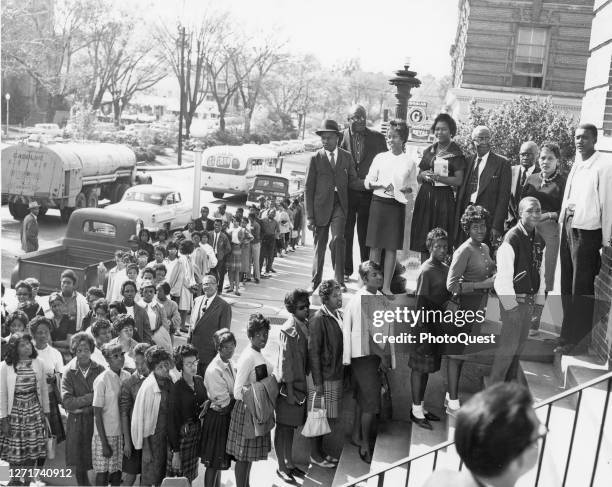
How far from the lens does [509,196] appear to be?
7.70 meters

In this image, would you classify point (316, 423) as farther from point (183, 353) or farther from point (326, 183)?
→ point (326, 183)

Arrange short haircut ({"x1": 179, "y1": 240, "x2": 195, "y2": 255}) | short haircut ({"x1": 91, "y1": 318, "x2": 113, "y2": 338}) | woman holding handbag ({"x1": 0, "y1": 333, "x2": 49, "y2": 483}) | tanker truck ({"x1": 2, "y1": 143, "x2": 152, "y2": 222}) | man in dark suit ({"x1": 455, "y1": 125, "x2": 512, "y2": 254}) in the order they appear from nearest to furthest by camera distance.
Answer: woman holding handbag ({"x1": 0, "y1": 333, "x2": 49, "y2": 483}) < short haircut ({"x1": 91, "y1": 318, "x2": 113, "y2": 338}) < man in dark suit ({"x1": 455, "y1": 125, "x2": 512, "y2": 254}) < short haircut ({"x1": 179, "y1": 240, "x2": 195, "y2": 255}) < tanker truck ({"x1": 2, "y1": 143, "x2": 152, "y2": 222})

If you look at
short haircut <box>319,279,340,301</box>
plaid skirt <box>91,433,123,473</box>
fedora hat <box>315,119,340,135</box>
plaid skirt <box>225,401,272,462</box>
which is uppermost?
fedora hat <box>315,119,340,135</box>

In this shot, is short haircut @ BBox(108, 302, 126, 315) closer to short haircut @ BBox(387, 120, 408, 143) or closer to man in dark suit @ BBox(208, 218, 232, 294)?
short haircut @ BBox(387, 120, 408, 143)

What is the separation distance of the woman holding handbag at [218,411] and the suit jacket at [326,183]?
7.82 ft

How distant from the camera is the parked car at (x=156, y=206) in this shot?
2011 cm

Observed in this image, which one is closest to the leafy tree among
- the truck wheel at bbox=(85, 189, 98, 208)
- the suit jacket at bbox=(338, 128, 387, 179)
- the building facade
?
the building facade

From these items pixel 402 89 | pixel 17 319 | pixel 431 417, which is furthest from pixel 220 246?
pixel 431 417

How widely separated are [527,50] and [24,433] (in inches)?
784

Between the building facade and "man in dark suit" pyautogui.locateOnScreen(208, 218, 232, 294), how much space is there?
37.3 feet

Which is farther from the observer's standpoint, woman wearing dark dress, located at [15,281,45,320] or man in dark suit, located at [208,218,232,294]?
man in dark suit, located at [208,218,232,294]

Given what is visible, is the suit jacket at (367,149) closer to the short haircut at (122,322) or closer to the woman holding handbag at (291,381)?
the woman holding handbag at (291,381)

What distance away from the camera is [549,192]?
7.63 m

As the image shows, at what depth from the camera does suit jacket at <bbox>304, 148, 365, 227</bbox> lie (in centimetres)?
862
